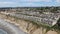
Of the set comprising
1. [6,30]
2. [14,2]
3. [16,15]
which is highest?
[14,2]

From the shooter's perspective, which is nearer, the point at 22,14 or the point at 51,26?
the point at 51,26

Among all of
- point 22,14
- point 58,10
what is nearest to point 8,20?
point 22,14

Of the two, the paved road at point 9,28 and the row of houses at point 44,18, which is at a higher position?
the row of houses at point 44,18

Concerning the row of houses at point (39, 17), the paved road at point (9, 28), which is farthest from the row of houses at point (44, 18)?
the paved road at point (9, 28)

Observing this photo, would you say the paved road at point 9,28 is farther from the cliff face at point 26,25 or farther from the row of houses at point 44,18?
the row of houses at point 44,18

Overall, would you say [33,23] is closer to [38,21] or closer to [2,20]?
[38,21]
